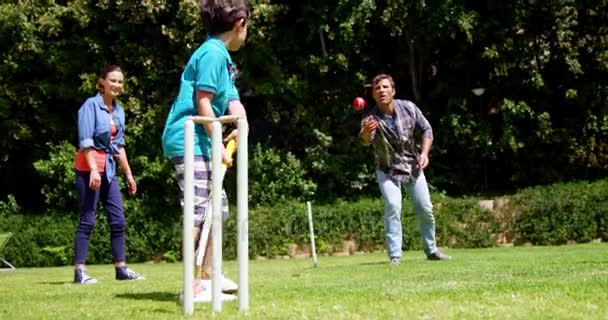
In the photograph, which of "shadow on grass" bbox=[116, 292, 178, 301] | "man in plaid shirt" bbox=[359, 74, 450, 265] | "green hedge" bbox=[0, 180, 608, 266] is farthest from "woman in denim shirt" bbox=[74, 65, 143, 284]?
"green hedge" bbox=[0, 180, 608, 266]

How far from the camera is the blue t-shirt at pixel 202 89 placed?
5277 mm

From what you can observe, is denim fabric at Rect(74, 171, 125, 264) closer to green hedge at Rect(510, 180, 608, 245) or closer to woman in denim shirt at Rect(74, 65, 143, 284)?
woman in denim shirt at Rect(74, 65, 143, 284)

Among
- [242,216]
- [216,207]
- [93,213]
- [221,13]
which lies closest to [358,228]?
[93,213]

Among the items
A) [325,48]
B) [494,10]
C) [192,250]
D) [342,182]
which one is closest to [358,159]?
[342,182]

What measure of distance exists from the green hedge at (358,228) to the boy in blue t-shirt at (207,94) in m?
9.65

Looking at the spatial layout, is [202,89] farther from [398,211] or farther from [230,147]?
[398,211]

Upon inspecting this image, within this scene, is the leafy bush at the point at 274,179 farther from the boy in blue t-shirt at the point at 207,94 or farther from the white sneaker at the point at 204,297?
the white sneaker at the point at 204,297

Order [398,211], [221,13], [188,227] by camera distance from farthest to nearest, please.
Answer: [398,211]
[221,13]
[188,227]

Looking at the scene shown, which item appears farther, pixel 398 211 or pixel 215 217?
pixel 398 211

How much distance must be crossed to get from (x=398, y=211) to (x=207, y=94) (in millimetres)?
4331

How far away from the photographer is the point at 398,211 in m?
9.27

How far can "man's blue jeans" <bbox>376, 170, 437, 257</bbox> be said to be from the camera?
9.20 m

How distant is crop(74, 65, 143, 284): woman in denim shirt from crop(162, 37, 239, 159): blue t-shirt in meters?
2.48

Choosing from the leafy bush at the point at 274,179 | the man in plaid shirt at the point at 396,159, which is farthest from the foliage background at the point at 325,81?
the man in plaid shirt at the point at 396,159
